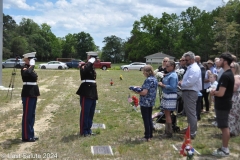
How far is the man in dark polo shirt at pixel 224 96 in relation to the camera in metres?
5.30

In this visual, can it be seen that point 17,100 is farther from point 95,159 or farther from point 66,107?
point 95,159

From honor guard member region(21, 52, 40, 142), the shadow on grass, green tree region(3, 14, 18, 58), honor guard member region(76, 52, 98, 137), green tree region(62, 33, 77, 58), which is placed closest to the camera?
the shadow on grass

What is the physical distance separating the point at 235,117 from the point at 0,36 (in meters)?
12.0

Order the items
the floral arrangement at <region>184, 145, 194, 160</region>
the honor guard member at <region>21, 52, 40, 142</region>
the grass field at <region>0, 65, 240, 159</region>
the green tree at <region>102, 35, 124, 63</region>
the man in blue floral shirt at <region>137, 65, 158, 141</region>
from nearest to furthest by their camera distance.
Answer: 1. the floral arrangement at <region>184, 145, 194, 160</region>
2. the grass field at <region>0, 65, 240, 159</region>
3. the man in blue floral shirt at <region>137, 65, 158, 141</region>
4. the honor guard member at <region>21, 52, 40, 142</region>
5. the green tree at <region>102, 35, 124, 63</region>

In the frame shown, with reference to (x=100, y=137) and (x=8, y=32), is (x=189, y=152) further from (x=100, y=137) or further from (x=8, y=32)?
(x=8, y=32)

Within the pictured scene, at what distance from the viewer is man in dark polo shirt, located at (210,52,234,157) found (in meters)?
5.30

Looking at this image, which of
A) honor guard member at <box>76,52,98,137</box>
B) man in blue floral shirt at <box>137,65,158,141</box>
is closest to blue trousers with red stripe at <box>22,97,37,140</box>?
honor guard member at <box>76,52,98,137</box>

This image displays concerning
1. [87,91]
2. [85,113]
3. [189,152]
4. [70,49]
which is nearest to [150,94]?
[87,91]

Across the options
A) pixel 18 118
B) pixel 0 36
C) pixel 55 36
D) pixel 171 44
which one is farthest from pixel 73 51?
pixel 18 118

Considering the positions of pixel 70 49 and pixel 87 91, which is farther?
pixel 70 49

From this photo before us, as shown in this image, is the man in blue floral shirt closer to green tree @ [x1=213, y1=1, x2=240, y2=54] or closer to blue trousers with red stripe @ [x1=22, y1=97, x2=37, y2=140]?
blue trousers with red stripe @ [x1=22, y1=97, x2=37, y2=140]

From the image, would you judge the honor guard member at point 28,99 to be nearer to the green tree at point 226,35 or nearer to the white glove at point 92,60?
the white glove at point 92,60

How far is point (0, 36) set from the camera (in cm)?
1505

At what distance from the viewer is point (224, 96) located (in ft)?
17.6
